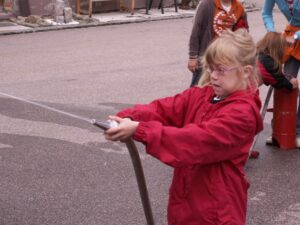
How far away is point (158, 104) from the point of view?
2639 mm

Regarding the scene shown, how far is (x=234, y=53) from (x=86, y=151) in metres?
3.28

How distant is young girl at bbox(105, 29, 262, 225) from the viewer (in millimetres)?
2314

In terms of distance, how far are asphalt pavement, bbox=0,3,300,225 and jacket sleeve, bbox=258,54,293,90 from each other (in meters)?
0.70

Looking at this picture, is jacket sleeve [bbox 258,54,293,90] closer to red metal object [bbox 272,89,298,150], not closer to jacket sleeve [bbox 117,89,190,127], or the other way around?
red metal object [bbox 272,89,298,150]

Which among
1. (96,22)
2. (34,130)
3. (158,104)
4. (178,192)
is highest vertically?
(158,104)

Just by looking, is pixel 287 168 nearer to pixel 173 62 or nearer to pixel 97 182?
pixel 97 182

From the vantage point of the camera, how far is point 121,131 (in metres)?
2.10

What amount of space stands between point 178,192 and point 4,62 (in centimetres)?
784

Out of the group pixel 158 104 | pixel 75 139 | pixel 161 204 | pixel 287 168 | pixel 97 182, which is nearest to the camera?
pixel 158 104

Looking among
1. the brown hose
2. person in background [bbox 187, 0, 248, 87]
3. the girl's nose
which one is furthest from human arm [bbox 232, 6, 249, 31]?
the brown hose

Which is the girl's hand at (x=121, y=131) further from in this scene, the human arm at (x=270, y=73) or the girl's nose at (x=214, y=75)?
the human arm at (x=270, y=73)

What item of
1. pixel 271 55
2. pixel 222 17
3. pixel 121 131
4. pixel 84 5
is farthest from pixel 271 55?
pixel 84 5

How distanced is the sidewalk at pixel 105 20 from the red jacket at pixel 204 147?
10933 millimetres

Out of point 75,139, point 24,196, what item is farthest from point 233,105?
point 75,139
